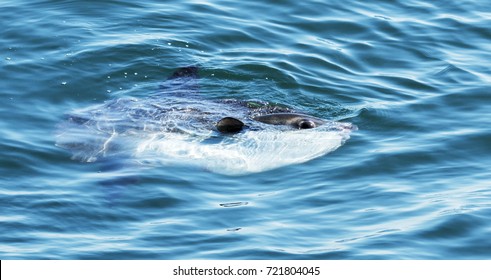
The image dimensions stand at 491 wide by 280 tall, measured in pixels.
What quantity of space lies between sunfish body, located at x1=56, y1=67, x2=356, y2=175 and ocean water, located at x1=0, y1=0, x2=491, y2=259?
6.6 inches

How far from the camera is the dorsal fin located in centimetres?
1244

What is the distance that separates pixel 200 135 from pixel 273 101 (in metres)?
1.55

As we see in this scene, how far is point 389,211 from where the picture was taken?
9.69 m

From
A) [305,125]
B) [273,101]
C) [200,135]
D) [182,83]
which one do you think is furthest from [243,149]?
[182,83]

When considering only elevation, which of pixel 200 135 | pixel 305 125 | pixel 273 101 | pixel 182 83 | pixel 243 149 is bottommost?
pixel 243 149

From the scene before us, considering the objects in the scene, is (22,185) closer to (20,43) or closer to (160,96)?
(160,96)

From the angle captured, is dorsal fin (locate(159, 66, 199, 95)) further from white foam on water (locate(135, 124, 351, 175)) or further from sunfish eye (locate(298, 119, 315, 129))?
sunfish eye (locate(298, 119, 315, 129))

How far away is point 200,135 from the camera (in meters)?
11.2

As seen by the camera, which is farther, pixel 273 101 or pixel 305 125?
pixel 273 101

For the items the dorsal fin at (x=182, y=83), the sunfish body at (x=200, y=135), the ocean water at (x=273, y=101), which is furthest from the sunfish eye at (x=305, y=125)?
the dorsal fin at (x=182, y=83)

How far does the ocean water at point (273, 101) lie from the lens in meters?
9.06

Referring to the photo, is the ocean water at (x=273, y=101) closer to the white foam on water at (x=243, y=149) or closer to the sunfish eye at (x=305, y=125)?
the white foam on water at (x=243, y=149)

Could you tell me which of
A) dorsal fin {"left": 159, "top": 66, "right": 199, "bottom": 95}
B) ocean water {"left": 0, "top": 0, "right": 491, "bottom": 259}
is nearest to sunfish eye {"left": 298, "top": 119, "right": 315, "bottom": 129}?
ocean water {"left": 0, "top": 0, "right": 491, "bottom": 259}

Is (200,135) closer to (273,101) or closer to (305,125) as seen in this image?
(305,125)
